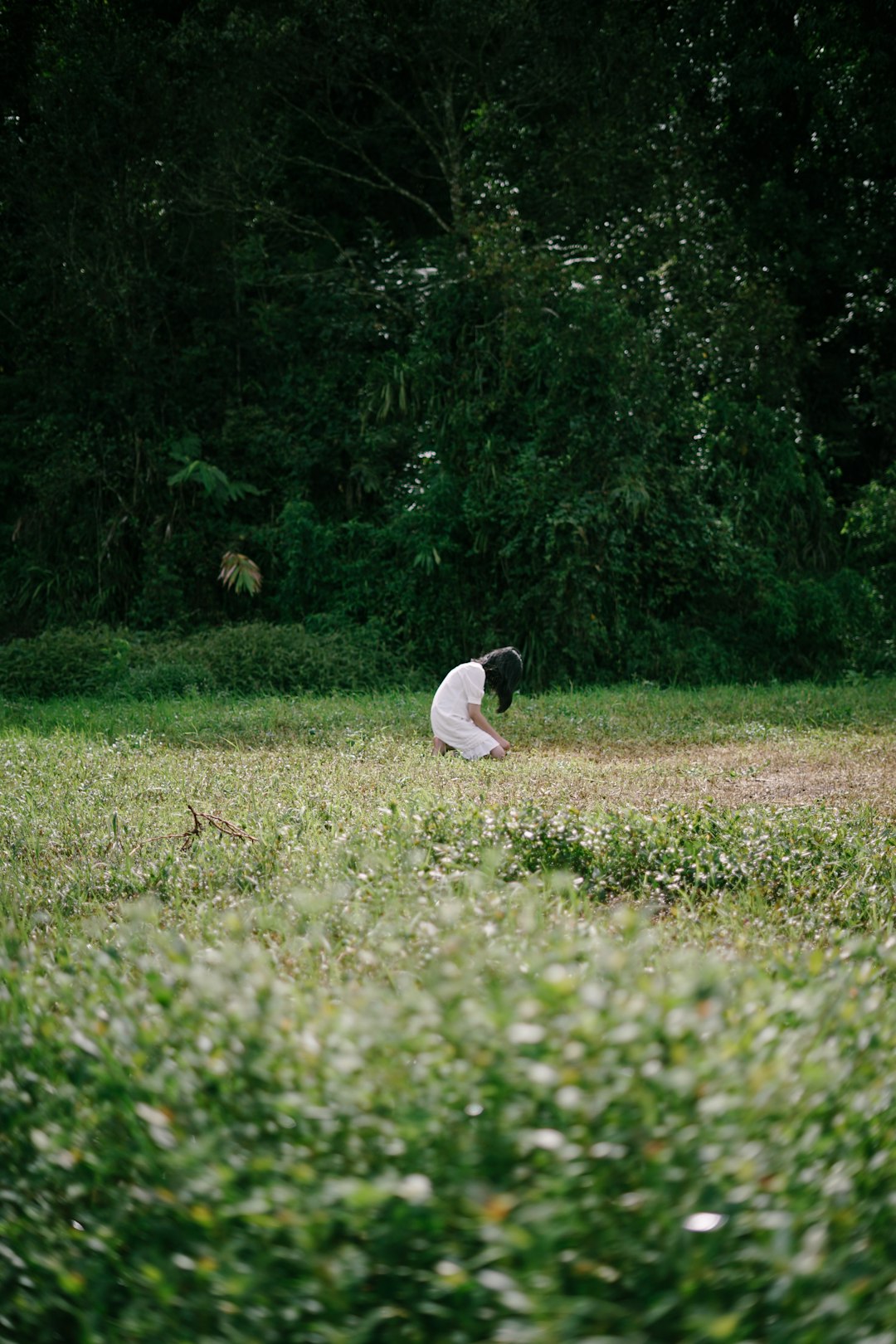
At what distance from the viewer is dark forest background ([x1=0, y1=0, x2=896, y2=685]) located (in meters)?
15.2

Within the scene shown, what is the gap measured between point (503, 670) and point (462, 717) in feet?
2.00

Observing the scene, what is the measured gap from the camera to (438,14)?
1507cm

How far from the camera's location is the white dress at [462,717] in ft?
29.9

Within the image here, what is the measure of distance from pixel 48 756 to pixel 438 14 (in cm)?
1125

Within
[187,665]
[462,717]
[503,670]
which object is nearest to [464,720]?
[462,717]

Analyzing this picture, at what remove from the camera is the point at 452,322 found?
15641mm

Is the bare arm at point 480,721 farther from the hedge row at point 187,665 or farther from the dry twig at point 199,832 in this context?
the hedge row at point 187,665

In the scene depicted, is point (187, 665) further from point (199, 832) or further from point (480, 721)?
point (199, 832)

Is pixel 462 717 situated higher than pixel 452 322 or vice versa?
pixel 452 322

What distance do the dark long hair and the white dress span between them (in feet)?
1.16

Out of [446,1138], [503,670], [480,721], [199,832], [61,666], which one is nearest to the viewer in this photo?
[446,1138]

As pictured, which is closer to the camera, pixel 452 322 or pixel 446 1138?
pixel 446 1138

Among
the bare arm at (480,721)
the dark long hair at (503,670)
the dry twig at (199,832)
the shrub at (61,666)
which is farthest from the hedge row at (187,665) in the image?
the dry twig at (199,832)

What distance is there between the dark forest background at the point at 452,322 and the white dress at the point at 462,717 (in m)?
Result: 5.77
